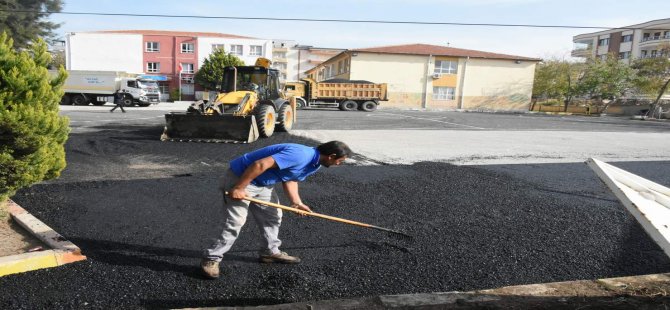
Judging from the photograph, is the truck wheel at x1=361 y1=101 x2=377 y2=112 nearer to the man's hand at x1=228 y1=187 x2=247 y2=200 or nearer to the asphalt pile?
the asphalt pile

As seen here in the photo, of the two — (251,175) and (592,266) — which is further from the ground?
(251,175)

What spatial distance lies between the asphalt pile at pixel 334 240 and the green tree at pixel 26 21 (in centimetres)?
3181

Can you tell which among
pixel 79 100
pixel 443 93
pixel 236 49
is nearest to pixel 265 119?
pixel 79 100

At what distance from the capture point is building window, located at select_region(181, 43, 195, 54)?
52.2 metres

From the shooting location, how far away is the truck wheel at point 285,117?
42.5 ft

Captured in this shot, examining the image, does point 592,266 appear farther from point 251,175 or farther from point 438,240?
point 251,175

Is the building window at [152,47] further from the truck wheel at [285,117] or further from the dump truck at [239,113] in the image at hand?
the truck wheel at [285,117]

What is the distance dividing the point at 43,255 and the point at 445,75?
42.0m

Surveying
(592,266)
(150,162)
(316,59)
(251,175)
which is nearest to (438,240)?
(592,266)

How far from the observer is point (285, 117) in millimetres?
13156

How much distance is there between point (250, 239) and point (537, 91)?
51.0m

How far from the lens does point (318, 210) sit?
5.45 m

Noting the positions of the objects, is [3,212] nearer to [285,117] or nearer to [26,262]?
[26,262]

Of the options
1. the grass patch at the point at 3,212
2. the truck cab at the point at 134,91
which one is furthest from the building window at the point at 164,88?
the grass patch at the point at 3,212
